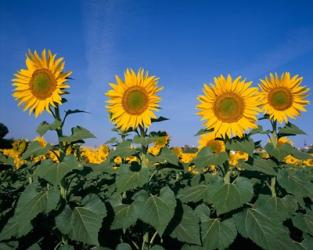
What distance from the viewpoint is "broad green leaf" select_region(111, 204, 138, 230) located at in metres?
3.76

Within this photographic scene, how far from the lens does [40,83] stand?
409 centimetres

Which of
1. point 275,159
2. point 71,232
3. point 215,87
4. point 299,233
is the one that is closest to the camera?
point 71,232

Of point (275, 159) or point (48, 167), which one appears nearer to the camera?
point (48, 167)

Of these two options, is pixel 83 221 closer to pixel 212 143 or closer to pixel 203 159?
pixel 203 159

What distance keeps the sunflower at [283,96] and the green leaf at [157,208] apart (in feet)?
6.61

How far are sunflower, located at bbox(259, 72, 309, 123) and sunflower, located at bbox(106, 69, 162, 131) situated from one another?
1635mm

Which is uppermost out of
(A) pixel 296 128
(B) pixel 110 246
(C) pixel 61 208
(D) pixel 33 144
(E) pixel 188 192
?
(A) pixel 296 128

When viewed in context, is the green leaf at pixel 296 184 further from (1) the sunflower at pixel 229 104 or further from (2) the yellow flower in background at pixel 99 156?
(2) the yellow flower in background at pixel 99 156

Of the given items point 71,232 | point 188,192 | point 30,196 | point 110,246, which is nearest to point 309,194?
point 188,192

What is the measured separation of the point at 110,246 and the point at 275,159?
241cm

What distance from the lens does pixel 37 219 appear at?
4480mm

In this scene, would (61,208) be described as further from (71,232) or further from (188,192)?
(188,192)

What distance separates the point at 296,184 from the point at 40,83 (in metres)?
3.30

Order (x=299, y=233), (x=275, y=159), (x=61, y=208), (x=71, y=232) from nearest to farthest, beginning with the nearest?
(x=71, y=232) < (x=61, y=208) < (x=275, y=159) < (x=299, y=233)
